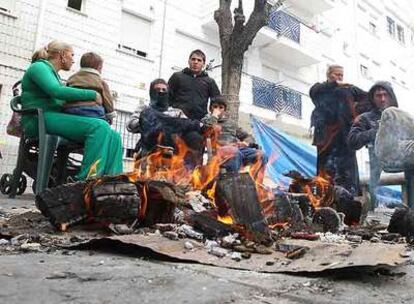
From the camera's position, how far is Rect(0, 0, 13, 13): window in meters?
10.8

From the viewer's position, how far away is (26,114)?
13.9 feet

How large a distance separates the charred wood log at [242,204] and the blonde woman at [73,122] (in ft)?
4.02

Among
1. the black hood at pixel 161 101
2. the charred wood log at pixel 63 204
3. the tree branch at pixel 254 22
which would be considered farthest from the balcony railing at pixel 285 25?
the charred wood log at pixel 63 204

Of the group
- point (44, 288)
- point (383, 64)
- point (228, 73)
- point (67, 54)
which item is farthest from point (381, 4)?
point (44, 288)

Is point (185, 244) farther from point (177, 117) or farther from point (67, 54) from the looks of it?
point (177, 117)

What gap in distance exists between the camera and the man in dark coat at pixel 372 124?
552 cm

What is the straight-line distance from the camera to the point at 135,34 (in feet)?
46.5

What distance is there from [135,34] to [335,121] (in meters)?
9.73

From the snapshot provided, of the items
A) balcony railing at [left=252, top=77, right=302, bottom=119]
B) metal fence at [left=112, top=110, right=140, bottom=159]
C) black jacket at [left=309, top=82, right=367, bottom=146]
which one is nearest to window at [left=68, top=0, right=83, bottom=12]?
metal fence at [left=112, top=110, right=140, bottom=159]

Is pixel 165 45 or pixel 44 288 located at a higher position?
pixel 165 45

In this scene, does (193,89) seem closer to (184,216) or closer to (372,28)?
(184,216)

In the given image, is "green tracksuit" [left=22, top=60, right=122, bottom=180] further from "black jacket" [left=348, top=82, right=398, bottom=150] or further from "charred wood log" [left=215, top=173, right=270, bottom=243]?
"black jacket" [left=348, top=82, right=398, bottom=150]

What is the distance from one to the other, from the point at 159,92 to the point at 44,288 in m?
4.23

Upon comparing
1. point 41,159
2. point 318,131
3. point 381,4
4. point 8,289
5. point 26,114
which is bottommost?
point 8,289
